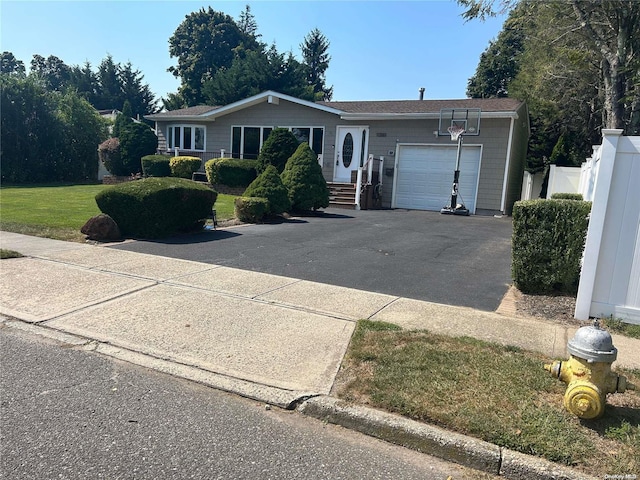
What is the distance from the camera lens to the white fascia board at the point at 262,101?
20431mm

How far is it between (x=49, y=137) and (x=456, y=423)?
27.4 metres

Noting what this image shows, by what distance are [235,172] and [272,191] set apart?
22.2ft

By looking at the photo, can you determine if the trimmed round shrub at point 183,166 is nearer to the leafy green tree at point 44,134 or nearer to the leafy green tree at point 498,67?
the leafy green tree at point 44,134

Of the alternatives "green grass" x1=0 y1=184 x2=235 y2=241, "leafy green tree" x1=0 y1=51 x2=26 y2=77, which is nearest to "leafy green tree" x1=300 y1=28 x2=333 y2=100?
"green grass" x1=0 y1=184 x2=235 y2=241

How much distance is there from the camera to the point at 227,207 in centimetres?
1532

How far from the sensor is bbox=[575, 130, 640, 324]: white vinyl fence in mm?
4898

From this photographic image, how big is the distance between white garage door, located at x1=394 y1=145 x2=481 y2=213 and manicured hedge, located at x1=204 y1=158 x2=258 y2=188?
614cm

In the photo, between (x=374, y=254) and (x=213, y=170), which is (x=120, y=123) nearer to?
(x=213, y=170)

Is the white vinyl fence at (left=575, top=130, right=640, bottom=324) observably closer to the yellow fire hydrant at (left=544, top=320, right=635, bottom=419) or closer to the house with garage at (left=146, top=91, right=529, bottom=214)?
the yellow fire hydrant at (left=544, top=320, right=635, bottom=419)

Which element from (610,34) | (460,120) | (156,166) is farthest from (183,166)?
(610,34)

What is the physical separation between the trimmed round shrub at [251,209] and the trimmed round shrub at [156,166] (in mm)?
10153

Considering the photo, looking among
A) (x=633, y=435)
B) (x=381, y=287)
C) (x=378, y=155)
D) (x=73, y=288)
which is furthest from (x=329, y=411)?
(x=378, y=155)

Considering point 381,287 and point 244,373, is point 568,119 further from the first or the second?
point 244,373

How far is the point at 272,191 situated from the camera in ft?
44.0
